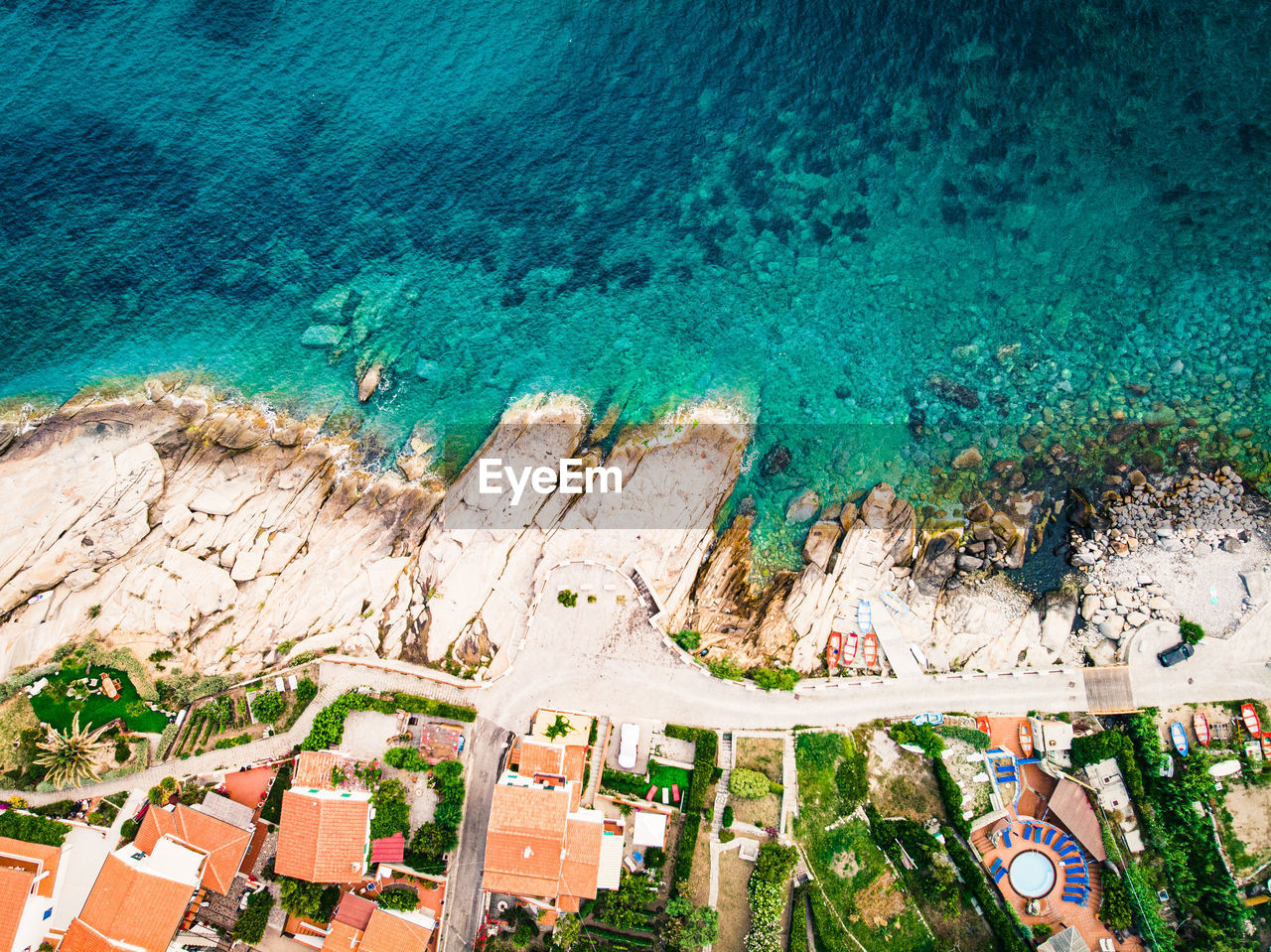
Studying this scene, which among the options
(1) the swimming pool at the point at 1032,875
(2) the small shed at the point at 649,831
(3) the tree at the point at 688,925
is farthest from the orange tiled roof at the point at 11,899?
(1) the swimming pool at the point at 1032,875

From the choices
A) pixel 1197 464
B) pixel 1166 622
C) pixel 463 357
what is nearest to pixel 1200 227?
pixel 1197 464

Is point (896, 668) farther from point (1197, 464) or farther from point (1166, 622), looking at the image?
point (1197, 464)

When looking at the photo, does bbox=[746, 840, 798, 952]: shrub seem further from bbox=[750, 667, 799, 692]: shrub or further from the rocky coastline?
the rocky coastline

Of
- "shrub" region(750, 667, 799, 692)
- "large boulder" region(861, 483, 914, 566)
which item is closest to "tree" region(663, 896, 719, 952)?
"shrub" region(750, 667, 799, 692)

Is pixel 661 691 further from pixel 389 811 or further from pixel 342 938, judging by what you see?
pixel 342 938

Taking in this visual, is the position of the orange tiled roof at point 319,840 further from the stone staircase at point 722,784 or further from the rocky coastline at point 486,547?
the stone staircase at point 722,784

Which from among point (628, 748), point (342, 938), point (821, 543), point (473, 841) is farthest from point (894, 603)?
point (342, 938)
